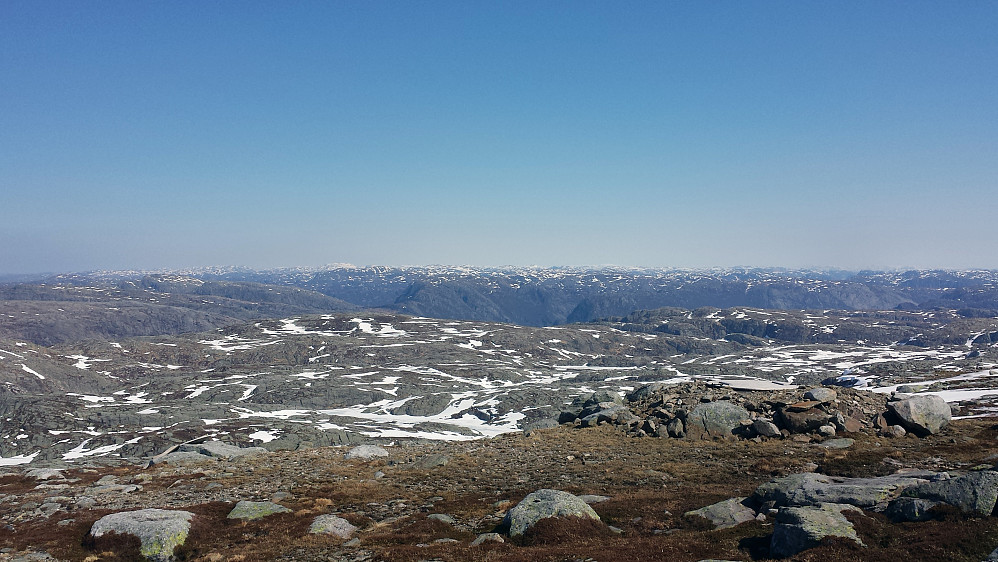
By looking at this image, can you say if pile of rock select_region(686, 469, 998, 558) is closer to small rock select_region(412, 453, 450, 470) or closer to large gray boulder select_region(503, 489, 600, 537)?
large gray boulder select_region(503, 489, 600, 537)

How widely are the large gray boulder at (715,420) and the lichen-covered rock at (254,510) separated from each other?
3382 cm

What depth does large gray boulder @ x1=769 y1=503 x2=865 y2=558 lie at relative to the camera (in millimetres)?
15547

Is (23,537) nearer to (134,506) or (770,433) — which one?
(134,506)

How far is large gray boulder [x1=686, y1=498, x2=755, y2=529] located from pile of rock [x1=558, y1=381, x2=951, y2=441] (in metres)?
20.6

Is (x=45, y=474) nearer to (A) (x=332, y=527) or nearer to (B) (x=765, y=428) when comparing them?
(A) (x=332, y=527)

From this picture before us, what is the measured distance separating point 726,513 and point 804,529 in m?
5.58

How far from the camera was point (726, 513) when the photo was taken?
2092 cm

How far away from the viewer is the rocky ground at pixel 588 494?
1683 centimetres

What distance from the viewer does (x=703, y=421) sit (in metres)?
43.2

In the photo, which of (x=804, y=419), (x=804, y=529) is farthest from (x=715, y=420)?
(x=804, y=529)

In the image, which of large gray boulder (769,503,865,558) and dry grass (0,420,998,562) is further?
dry grass (0,420,998,562)

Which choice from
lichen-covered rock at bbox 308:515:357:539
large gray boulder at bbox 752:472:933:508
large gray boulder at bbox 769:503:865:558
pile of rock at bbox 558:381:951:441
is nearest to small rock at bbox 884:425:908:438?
pile of rock at bbox 558:381:951:441

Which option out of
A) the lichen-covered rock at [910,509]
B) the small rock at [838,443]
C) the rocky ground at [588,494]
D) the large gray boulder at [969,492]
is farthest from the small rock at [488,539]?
the small rock at [838,443]

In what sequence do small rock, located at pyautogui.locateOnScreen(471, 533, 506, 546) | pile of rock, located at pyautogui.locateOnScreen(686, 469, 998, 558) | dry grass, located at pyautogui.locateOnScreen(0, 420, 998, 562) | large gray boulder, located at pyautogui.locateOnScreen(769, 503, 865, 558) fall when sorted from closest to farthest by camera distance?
large gray boulder, located at pyautogui.locateOnScreen(769, 503, 865, 558)
pile of rock, located at pyautogui.locateOnScreen(686, 469, 998, 558)
dry grass, located at pyautogui.locateOnScreen(0, 420, 998, 562)
small rock, located at pyautogui.locateOnScreen(471, 533, 506, 546)
